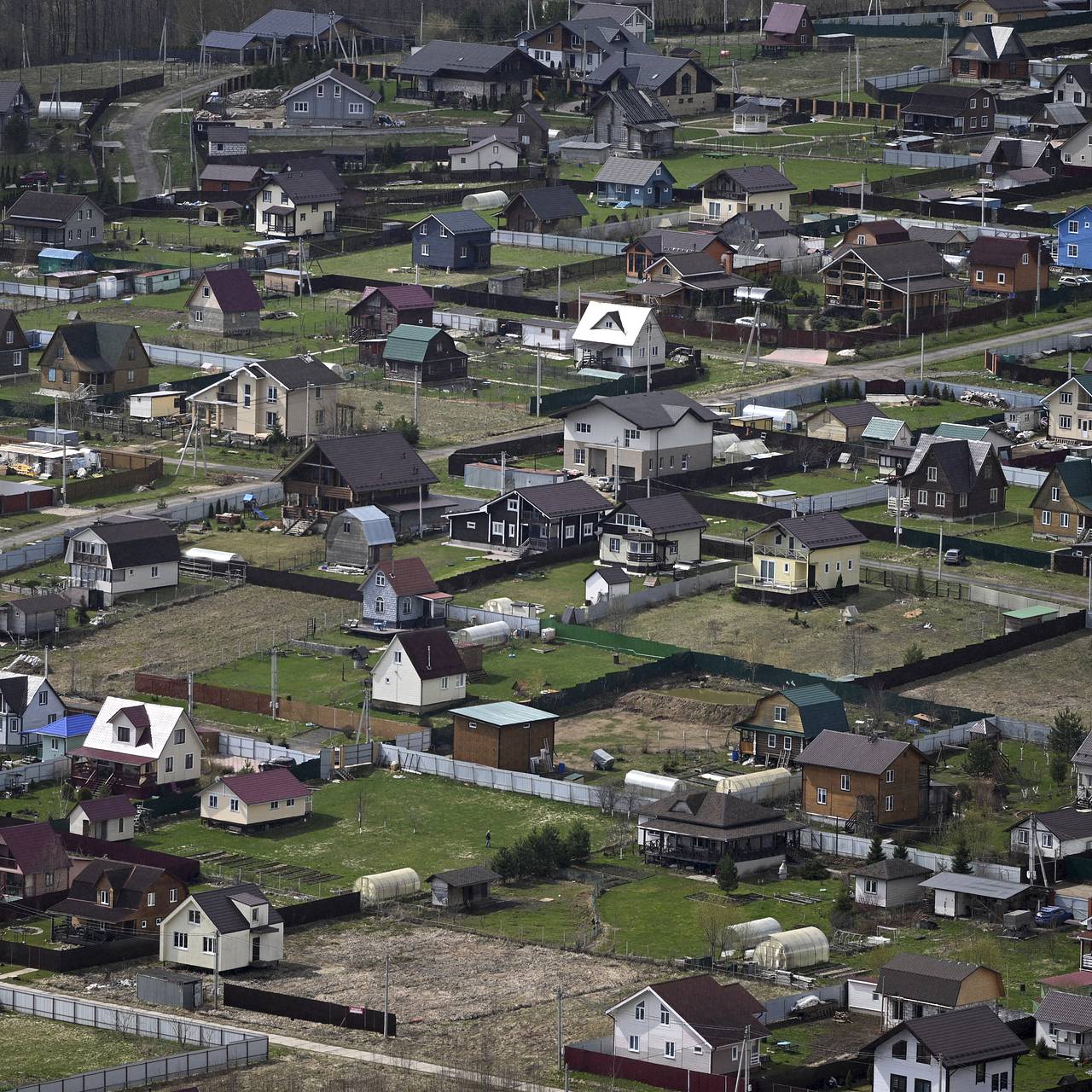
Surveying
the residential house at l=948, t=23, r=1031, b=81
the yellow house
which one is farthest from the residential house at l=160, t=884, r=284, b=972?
the residential house at l=948, t=23, r=1031, b=81

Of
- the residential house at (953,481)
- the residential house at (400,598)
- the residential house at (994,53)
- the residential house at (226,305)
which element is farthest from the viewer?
the residential house at (994,53)

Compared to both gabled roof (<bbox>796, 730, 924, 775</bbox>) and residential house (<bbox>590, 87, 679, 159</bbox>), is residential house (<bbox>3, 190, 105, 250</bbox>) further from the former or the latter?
gabled roof (<bbox>796, 730, 924, 775</bbox>)

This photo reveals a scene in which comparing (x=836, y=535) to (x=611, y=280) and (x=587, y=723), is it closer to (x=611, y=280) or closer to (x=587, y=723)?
(x=587, y=723)

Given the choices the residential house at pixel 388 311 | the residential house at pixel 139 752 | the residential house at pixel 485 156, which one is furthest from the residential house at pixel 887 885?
the residential house at pixel 485 156

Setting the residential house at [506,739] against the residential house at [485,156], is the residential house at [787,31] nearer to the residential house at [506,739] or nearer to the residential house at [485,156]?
the residential house at [485,156]

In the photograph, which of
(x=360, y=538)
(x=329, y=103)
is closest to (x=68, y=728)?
(x=360, y=538)
